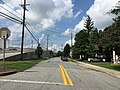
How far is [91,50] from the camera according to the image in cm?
8088

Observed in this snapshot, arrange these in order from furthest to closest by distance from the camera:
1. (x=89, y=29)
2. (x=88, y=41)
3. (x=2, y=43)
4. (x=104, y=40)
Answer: (x=89, y=29)
(x=88, y=41)
(x=104, y=40)
(x=2, y=43)

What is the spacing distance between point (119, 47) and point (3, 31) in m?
18.7

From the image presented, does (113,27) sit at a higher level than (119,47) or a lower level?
higher

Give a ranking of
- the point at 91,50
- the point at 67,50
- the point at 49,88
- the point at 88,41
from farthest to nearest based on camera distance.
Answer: the point at 67,50 < the point at 88,41 < the point at 91,50 < the point at 49,88

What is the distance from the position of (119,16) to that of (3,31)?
1871 centimetres

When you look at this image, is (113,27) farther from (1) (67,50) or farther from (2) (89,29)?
(1) (67,50)

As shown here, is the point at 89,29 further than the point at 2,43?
Yes

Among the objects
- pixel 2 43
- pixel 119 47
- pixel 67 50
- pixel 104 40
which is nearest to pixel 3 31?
pixel 2 43

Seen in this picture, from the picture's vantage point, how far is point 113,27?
116 ft

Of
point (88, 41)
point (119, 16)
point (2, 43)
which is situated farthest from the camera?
point (88, 41)

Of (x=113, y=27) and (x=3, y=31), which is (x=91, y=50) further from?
(x=3, y=31)

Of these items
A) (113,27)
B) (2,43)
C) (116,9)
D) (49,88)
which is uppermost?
(116,9)

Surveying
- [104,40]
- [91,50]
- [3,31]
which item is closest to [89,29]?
[91,50]

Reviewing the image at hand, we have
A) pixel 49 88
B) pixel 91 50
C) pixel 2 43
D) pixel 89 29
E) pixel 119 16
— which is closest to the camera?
pixel 49 88
